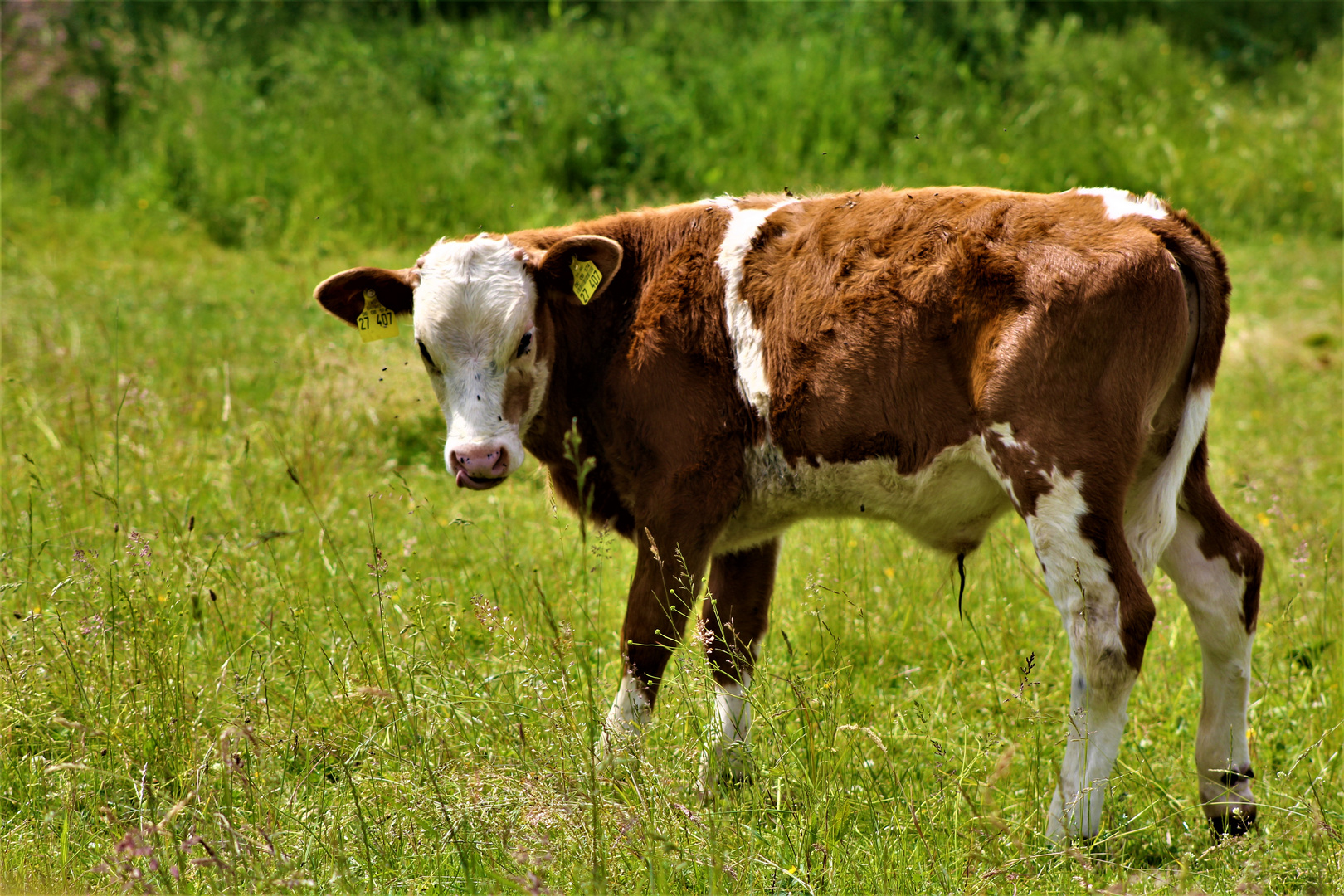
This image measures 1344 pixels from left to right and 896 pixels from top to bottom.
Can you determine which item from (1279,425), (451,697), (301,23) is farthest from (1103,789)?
(301,23)

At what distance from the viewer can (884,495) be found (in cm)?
347

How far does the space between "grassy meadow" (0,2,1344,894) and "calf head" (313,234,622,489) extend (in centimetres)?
30

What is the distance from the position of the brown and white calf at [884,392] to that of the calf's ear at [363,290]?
0.01m

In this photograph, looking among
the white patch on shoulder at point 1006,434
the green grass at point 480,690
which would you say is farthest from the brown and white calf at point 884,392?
the green grass at point 480,690

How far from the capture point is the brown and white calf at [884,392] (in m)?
3.11

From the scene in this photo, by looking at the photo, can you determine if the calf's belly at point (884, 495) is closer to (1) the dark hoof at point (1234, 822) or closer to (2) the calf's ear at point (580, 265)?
(2) the calf's ear at point (580, 265)

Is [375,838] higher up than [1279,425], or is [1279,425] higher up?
[375,838]

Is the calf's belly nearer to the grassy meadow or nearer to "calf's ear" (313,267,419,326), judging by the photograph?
the grassy meadow

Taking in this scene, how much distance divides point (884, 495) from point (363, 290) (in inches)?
73.1

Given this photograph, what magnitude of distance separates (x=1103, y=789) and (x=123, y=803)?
8.75ft

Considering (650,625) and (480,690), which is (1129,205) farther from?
(480,690)

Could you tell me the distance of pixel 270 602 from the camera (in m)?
4.17

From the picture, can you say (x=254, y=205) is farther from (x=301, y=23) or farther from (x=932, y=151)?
(x=932, y=151)

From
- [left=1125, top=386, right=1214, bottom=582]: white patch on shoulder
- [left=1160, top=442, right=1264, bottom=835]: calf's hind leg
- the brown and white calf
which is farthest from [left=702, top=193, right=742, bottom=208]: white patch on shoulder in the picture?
[left=1160, top=442, right=1264, bottom=835]: calf's hind leg
